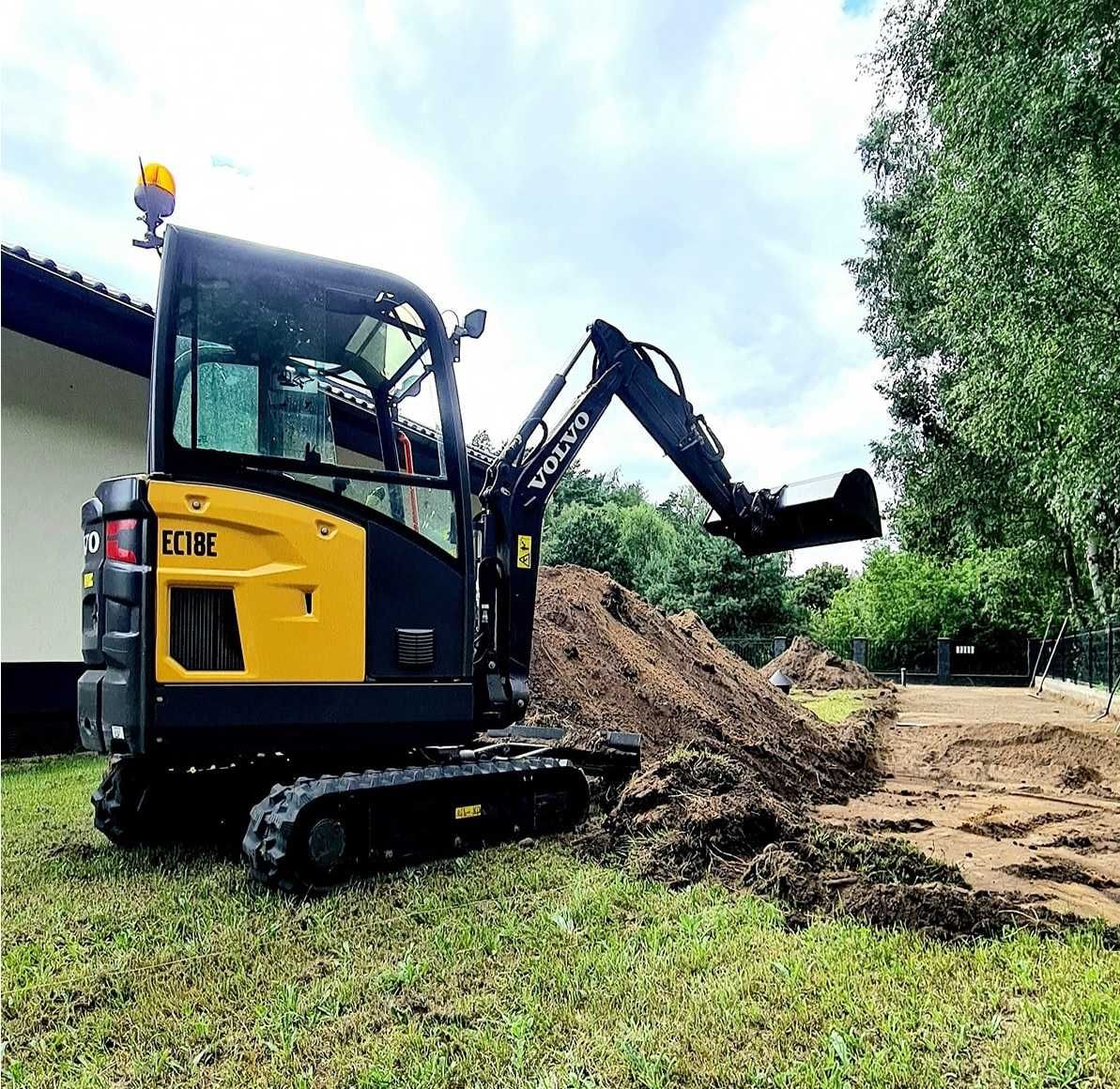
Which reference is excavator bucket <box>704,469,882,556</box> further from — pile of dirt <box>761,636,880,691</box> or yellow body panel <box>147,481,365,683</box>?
pile of dirt <box>761,636,880,691</box>

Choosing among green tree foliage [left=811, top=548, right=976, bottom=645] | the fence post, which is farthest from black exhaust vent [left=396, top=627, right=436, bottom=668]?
green tree foliage [left=811, top=548, right=976, bottom=645]

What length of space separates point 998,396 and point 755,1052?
1195cm

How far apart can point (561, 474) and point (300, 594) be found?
6.59 feet

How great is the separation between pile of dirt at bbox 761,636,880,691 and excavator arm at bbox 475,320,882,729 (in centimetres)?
1264

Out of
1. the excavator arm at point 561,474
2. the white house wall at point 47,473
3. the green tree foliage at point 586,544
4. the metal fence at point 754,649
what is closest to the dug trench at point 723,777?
the excavator arm at point 561,474

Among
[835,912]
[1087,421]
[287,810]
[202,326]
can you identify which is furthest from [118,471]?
[1087,421]

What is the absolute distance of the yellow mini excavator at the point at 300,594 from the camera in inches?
137

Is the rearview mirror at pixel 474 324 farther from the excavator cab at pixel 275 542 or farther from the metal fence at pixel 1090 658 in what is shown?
the metal fence at pixel 1090 658

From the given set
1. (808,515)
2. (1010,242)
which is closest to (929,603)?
(1010,242)

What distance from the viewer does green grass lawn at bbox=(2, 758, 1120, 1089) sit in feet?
7.28

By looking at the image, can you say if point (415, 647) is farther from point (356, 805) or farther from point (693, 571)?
point (693, 571)

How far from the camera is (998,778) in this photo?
7.58 meters

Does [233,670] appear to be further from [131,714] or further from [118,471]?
[118,471]

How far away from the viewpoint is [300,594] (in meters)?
3.71
